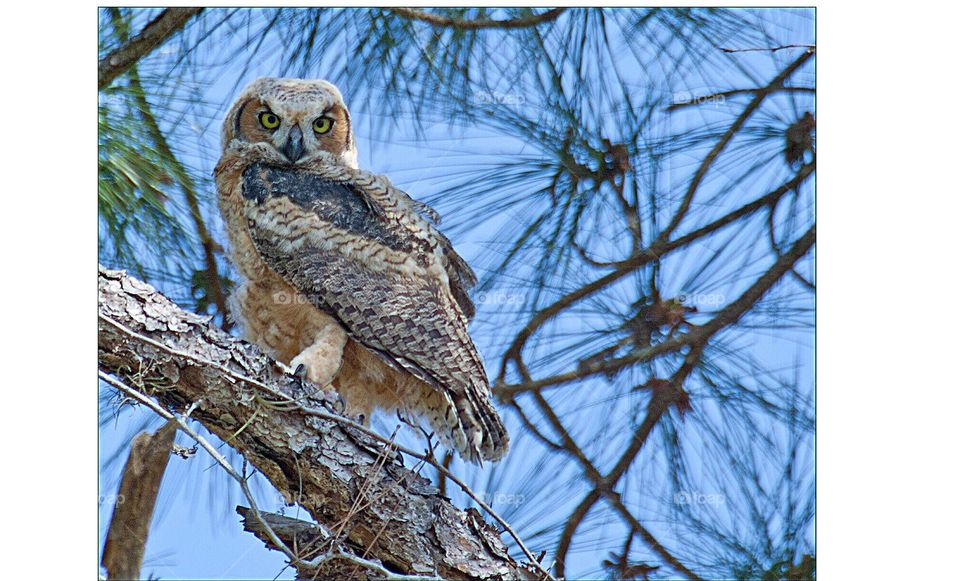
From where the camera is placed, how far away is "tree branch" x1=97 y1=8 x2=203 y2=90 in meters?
2.38

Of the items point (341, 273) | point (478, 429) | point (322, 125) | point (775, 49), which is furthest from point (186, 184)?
point (775, 49)

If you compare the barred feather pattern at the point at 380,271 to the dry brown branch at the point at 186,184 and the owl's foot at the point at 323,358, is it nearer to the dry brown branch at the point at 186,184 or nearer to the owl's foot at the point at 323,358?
the owl's foot at the point at 323,358

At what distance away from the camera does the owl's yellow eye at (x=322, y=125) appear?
2457mm

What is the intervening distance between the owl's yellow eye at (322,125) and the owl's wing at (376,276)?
141 mm

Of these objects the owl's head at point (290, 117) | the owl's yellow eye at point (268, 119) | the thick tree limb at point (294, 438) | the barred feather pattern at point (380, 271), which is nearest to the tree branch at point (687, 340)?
the barred feather pattern at point (380, 271)

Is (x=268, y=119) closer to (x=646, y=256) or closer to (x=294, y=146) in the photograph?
(x=294, y=146)

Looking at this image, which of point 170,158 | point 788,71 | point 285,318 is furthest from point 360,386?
point 788,71

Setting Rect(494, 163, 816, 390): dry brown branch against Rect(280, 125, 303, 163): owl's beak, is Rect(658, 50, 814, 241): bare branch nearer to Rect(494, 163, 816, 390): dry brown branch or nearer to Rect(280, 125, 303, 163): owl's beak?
Rect(494, 163, 816, 390): dry brown branch

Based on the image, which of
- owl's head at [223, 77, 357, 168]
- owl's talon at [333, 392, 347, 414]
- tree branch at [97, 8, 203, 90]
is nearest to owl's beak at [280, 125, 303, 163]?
owl's head at [223, 77, 357, 168]

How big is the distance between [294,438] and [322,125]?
868 millimetres

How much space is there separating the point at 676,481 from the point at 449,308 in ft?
2.30

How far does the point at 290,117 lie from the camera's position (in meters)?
2.41

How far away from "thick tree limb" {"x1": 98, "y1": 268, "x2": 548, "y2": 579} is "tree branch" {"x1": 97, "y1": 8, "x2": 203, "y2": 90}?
2.26 ft

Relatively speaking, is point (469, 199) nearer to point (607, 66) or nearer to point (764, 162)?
point (607, 66)
